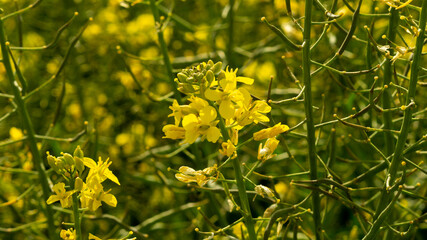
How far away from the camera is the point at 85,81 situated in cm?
299

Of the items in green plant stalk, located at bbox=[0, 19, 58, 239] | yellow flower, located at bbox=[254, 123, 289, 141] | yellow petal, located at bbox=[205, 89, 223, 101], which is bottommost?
green plant stalk, located at bbox=[0, 19, 58, 239]

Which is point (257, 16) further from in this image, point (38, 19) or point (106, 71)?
point (38, 19)

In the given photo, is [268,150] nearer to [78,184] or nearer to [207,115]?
[207,115]

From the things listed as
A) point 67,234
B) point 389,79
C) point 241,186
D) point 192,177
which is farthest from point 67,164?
point 389,79

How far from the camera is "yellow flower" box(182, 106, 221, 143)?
114cm

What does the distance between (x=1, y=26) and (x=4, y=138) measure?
3.98 feet

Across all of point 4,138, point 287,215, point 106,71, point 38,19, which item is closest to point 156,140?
point 106,71

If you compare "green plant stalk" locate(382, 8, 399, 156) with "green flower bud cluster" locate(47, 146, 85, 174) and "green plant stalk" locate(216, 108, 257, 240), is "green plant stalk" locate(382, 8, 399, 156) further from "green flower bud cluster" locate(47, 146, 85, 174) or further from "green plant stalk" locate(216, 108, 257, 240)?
"green flower bud cluster" locate(47, 146, 85, 174)

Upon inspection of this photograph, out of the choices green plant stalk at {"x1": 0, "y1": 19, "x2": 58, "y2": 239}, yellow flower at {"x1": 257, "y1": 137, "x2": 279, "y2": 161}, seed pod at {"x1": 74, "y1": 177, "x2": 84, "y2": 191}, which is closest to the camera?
seed pod at {"x1": 74, "y1": 177, "x2": 84, "y2": 191}

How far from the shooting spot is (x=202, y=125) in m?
1.15

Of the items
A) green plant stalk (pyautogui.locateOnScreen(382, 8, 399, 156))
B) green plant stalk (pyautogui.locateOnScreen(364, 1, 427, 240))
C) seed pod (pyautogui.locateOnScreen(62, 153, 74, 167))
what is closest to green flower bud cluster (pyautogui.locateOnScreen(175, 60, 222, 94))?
seed pod (pyautogui.locateOnScreen(62, 153, 74, 167))

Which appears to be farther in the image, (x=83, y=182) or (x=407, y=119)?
(x=407, y=119)

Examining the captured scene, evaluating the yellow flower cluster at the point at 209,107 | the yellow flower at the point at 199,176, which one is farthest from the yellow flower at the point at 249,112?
the yellow flower at the point at 199,176

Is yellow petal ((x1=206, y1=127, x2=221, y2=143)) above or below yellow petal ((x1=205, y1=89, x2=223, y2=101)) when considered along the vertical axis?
below
